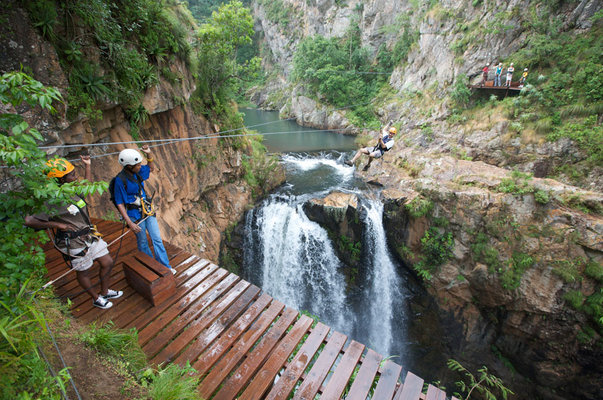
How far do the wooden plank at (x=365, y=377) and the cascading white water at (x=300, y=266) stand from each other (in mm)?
7908

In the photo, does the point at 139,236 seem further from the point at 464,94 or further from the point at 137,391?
the point at 464,94

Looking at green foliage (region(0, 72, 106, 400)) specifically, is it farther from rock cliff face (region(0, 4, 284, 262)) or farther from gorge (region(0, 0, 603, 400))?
rock cliff face (region(0, 4, 284, 262))

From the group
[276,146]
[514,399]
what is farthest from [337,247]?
[276,146]

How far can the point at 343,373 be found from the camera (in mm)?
3115

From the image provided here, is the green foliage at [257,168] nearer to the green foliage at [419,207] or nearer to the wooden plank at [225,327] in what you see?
the green foliage at [419,207]

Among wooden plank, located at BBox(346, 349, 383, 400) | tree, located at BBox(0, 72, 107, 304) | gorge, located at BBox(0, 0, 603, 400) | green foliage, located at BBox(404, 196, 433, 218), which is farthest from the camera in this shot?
green foliage, located at BBox(404, 196, 433, 218)

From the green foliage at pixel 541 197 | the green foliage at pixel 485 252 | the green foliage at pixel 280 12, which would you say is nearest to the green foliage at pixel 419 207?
the green foliage at pixel 485 252

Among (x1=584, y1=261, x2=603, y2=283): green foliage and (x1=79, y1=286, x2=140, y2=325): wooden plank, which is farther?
(x1=584, y1=261, x2=603, y2=283): green foliage

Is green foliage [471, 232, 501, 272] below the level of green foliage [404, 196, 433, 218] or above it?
below

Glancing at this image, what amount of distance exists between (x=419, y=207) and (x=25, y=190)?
35.4 feet

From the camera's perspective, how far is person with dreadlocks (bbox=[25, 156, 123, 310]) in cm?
284

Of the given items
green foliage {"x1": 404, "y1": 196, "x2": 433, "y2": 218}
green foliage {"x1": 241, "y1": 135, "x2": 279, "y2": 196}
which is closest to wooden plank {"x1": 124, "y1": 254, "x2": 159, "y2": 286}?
green foliage {"x1": 241, "y1": 135, "x2": 279, "y2": 196}

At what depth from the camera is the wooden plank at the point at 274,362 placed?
2.78 metres

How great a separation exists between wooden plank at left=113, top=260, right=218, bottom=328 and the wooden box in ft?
0.29
